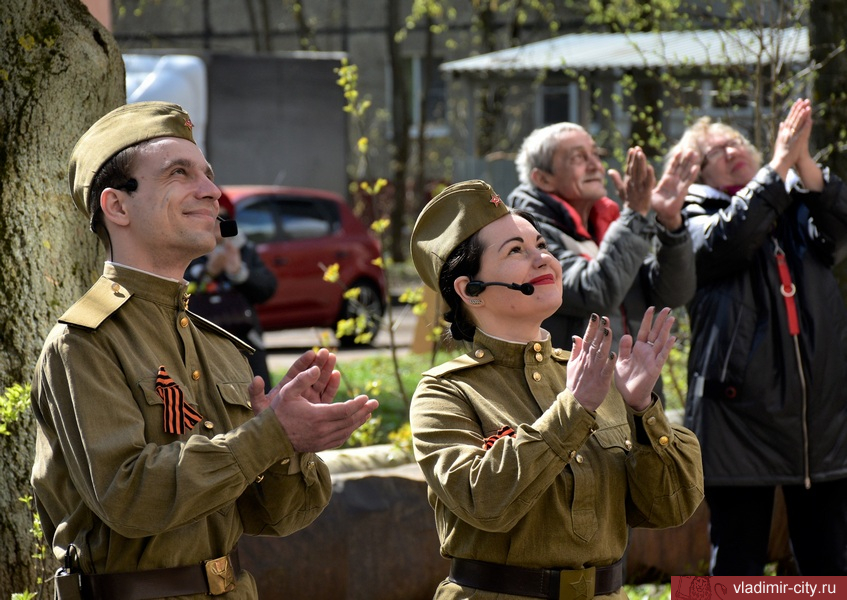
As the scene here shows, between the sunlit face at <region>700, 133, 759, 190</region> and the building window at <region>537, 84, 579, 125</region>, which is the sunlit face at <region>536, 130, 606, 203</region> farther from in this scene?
the building window at <region>537, 84, 579, 125</region>

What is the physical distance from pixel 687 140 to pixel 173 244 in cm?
276

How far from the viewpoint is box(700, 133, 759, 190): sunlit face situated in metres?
4.82

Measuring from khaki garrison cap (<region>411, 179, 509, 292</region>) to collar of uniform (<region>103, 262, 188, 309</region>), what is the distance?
676 mm

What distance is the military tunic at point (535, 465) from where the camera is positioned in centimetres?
259

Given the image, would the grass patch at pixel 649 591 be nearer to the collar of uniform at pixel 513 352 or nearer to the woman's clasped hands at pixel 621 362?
the collar of uniform at pixel 513 352

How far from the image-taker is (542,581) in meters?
2.73

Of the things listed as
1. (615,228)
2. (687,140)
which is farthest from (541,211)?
(687,140)

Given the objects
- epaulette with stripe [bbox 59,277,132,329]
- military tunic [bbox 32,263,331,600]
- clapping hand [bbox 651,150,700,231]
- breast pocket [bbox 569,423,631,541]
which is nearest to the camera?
military tunic [bbox 32,263,331,600]

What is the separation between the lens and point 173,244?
266 centimetres

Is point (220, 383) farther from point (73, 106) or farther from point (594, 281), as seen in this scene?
point (594, 281)

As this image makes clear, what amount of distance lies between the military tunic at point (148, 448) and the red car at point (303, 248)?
34.5 ft

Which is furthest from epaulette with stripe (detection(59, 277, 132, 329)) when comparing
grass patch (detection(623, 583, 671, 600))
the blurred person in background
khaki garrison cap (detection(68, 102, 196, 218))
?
the blurred person in background

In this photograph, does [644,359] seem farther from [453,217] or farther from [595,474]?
[453,217]

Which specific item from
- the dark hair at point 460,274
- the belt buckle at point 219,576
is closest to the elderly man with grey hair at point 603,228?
the dark hair at point 460,274
